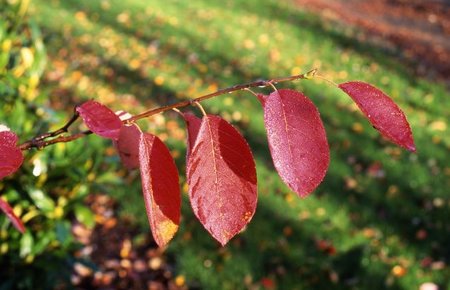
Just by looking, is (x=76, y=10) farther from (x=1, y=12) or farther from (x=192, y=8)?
(x=1, y=12)

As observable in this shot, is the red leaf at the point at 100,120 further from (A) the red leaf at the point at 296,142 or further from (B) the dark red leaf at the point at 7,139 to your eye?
(A) the red leaf at the point at 296,142

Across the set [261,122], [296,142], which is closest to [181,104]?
[296,142]

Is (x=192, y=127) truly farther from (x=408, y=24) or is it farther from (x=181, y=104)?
(x=408, y=24)

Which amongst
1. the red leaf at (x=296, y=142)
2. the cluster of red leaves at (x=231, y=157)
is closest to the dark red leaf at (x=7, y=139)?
the cluster of red leaves at (x=231, y=157)

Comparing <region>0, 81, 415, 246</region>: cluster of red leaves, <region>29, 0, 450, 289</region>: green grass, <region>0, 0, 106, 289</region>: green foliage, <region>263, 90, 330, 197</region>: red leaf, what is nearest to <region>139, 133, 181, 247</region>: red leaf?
<region>0, 81, 415, 246</region>: cluster of red leaves

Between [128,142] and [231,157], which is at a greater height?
[231,157]

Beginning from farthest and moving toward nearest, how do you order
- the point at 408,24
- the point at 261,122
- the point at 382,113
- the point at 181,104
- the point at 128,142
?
the point at 408,24
the point at 261,122
the point at 128,142
the point at 181,104
the point at 382,113

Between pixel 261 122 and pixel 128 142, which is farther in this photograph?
pixel 261 122

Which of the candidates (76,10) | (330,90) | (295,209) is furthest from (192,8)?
(295,209)
